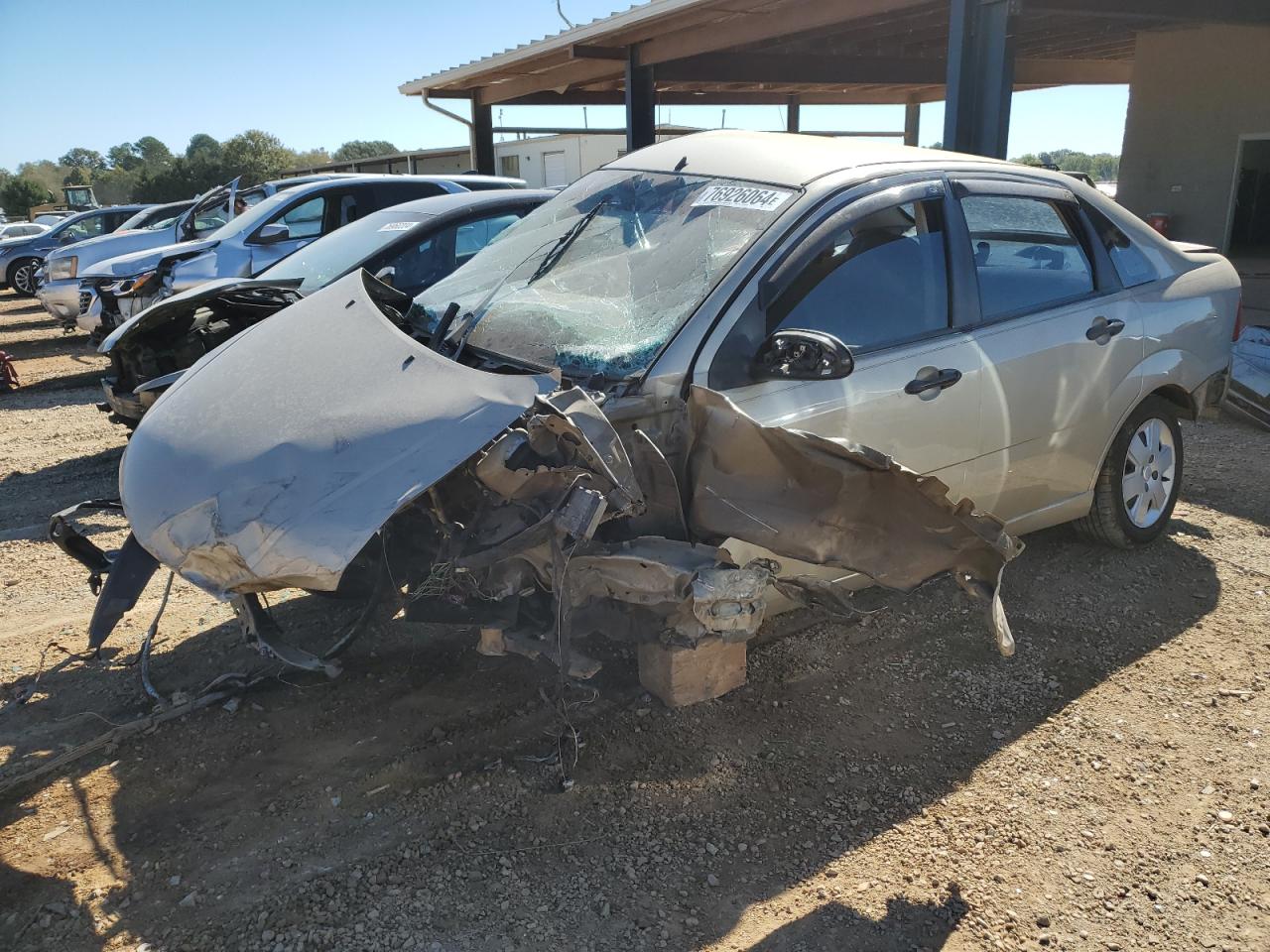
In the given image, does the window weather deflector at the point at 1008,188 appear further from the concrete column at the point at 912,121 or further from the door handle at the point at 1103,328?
the concrete column at the point at 912,121

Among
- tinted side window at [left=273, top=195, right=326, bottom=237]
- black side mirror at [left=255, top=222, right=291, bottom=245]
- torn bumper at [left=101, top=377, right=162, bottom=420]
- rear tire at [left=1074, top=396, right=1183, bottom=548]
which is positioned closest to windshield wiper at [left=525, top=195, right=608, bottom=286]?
rear tire at [left=1074, top=396, right=1183, bottom=548]

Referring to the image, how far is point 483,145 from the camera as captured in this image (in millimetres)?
17062

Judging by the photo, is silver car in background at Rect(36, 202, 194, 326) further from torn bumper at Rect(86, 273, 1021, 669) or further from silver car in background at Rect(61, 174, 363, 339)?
torn bumper at Rect(86, 273, 1021, 669)

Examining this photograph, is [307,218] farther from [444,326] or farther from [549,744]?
[549,744]

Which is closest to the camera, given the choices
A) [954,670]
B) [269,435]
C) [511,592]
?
[269,435]

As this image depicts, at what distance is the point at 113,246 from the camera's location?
14742mm

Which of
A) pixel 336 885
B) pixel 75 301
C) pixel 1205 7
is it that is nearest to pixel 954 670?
pixel 336 885

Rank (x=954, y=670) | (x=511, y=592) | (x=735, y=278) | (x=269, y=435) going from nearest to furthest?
(x=269, y=435) → (x=511, y=592) → (x=735, y=278) → (x=954, y=670)

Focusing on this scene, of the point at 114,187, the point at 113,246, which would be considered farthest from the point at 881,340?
the point at 114,187

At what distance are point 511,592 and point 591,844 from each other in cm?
81

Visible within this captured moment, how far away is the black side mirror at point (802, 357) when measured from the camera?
316cm

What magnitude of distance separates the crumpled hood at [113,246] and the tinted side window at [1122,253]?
44.4 feet

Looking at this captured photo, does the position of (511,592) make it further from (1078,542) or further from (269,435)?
(1078,542)

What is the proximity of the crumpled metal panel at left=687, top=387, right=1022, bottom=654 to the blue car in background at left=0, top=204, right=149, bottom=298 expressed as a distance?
19.6 m
